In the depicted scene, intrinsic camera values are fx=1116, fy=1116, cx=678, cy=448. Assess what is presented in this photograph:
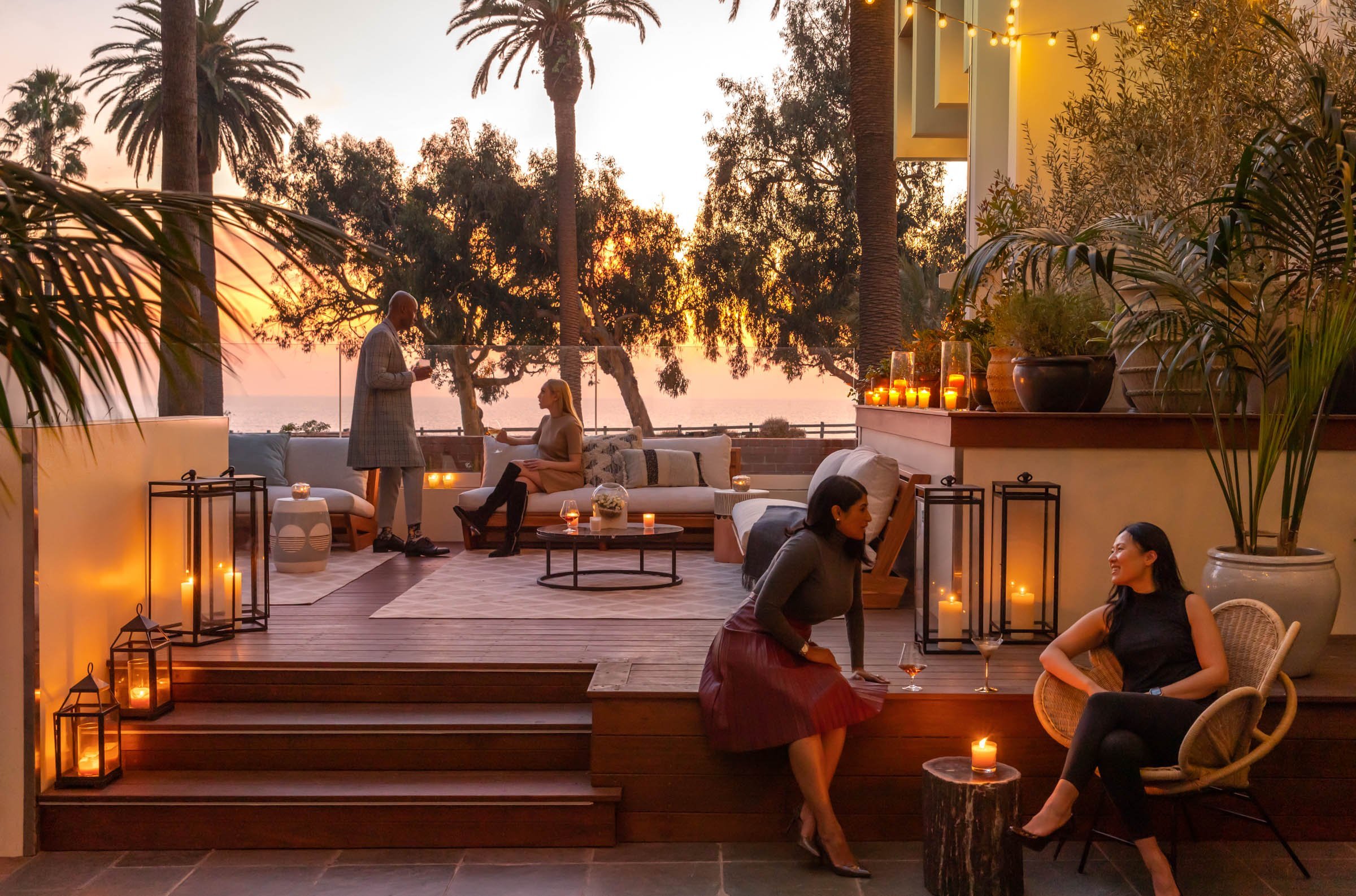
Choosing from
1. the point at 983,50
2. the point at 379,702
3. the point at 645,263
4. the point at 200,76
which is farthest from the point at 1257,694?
the point at 200,76

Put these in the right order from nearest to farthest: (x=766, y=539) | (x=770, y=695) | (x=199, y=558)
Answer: (x=770, y=695) → (x=199, y=558) → (x=766, y=539)

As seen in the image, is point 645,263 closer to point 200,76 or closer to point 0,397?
point 200,76

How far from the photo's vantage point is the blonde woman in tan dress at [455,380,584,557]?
8.32 meters

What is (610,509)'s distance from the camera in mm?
6871

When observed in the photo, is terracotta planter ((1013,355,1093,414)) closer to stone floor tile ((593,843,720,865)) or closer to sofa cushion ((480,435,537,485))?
stone floor tile ((593,843,720,865))

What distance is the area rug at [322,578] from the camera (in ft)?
21.4

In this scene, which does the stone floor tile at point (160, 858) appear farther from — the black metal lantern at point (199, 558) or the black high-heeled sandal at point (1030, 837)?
the black high-heeled sandal at point (1030, 837)

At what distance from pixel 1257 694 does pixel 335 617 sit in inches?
171

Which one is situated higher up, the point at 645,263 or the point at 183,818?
the point at 645,263

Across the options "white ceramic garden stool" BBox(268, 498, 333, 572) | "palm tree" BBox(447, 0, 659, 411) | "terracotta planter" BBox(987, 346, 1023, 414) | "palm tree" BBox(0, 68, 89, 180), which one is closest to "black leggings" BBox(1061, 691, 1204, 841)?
"terracotta planter" BBox(987, 346, 1023, 414)

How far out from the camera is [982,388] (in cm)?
594

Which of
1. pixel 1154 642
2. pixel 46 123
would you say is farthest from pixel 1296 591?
pixel 46 123

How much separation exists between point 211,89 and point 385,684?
56.0ft

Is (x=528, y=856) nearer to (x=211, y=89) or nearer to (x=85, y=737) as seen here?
(x=85, y=737)
